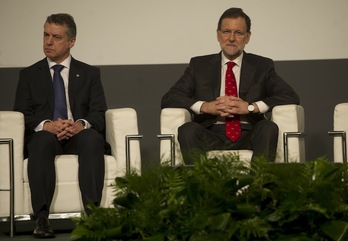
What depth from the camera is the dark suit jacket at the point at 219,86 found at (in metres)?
4.87

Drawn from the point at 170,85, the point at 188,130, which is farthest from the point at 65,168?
the point at 170,85

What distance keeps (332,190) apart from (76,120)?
10.8ft

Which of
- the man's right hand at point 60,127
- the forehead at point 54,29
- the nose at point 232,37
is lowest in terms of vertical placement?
the man's right hand at point 60,127

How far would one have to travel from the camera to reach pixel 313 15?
569 cm

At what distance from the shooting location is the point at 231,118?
485 centimetres

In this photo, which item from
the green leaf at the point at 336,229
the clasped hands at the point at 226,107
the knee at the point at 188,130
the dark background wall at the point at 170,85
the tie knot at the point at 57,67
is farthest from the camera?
the dark background wall at the point at 170,85

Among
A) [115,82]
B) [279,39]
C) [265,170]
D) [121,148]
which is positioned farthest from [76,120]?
[265,170]

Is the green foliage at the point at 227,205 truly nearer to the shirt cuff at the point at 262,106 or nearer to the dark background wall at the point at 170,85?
the shirt cuff at the point at 262,106

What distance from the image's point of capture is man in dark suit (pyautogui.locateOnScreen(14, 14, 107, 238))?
4.47 metres

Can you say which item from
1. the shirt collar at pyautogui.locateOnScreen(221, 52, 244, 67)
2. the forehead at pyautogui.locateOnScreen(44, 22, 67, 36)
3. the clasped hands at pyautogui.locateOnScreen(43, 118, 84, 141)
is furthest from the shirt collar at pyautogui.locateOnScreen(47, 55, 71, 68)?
the shirt collar at pyautogui.locateOnScreen(221, 52, 244, 67)

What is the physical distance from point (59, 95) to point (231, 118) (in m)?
0.97

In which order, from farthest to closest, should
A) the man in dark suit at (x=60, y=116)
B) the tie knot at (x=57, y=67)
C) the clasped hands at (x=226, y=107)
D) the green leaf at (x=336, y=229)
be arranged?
the tie knot at (x=57, y=67) → the clasped hands at (x=226, y=107) → the man in dark suit at (x=60, y=116) → the green leaf at (x=336, y=229)

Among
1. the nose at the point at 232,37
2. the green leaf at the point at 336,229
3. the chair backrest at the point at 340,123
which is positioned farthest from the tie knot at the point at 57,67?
the green leaf at the point at 336,229

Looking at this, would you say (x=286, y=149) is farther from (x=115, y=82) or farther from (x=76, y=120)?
(x=115, y=82)
